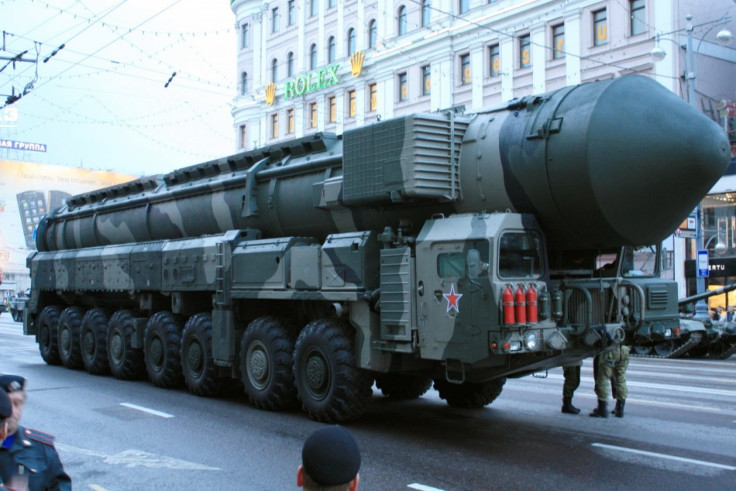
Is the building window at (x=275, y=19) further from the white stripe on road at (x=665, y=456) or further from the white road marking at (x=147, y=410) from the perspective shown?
the white stripe on road at (x=665, y=456)

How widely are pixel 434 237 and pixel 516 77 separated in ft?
87.7

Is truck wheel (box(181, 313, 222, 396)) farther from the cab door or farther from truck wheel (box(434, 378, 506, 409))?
the cab door

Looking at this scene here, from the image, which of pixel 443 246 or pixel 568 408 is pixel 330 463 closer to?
pixel 443 246

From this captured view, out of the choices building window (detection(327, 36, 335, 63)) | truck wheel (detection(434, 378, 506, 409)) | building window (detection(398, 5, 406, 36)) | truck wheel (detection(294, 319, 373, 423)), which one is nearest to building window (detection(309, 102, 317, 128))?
building window (detection(327, 36, 335, 63))

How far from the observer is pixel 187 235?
13.0 meters

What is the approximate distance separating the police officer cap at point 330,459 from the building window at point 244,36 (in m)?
49.0

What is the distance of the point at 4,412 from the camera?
3.04 meters

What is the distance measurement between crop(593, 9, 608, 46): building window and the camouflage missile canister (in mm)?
23473

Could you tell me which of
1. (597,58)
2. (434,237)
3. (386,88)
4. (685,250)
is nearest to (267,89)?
(386,88)

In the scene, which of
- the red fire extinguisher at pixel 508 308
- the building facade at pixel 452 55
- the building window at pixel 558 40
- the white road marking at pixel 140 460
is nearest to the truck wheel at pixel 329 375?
the white road marking at pixel 140 460

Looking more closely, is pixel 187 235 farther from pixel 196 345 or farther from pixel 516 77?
pixel 516 77

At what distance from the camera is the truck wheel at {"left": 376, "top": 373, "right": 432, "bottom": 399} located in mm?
11367

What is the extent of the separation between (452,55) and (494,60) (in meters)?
2.19

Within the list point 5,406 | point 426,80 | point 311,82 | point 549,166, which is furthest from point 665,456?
point 311,82
